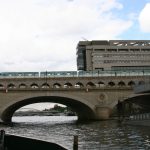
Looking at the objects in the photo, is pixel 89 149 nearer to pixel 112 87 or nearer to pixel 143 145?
pixel 143 145

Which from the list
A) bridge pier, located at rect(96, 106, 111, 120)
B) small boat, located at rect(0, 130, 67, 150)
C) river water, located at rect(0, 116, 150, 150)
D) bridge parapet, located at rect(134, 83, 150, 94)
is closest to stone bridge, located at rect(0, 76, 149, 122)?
bridge pier, located at rect(96, 106, 111, 120)

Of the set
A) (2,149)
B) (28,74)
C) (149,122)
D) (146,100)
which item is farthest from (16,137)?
(28,74)

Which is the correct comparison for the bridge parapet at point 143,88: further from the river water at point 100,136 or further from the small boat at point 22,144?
the small boat at point 22,144

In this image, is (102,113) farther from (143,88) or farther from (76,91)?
(143,88)

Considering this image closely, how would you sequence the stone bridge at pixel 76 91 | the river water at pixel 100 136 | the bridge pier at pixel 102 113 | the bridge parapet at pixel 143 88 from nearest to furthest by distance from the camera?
the river water at pixel 100 136 < the bridge parapet at pixel 143 88 < the stone bridge at pixel 76 91 < the bridge pier at pixel 102 113

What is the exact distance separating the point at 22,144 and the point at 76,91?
247ft

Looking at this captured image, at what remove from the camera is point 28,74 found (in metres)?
99.7

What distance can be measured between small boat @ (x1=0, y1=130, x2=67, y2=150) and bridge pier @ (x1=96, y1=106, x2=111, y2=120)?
73.4 metres

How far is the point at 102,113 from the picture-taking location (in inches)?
3664

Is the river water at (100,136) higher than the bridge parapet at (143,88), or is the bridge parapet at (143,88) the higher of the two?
the bridge parapet at (143,88)

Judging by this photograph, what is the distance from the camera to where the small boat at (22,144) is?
1762cm

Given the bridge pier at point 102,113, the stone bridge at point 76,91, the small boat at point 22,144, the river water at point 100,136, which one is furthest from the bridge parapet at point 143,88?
the small boat at point 22,144

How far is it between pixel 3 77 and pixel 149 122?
163ft

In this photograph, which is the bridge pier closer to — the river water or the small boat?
the river water
